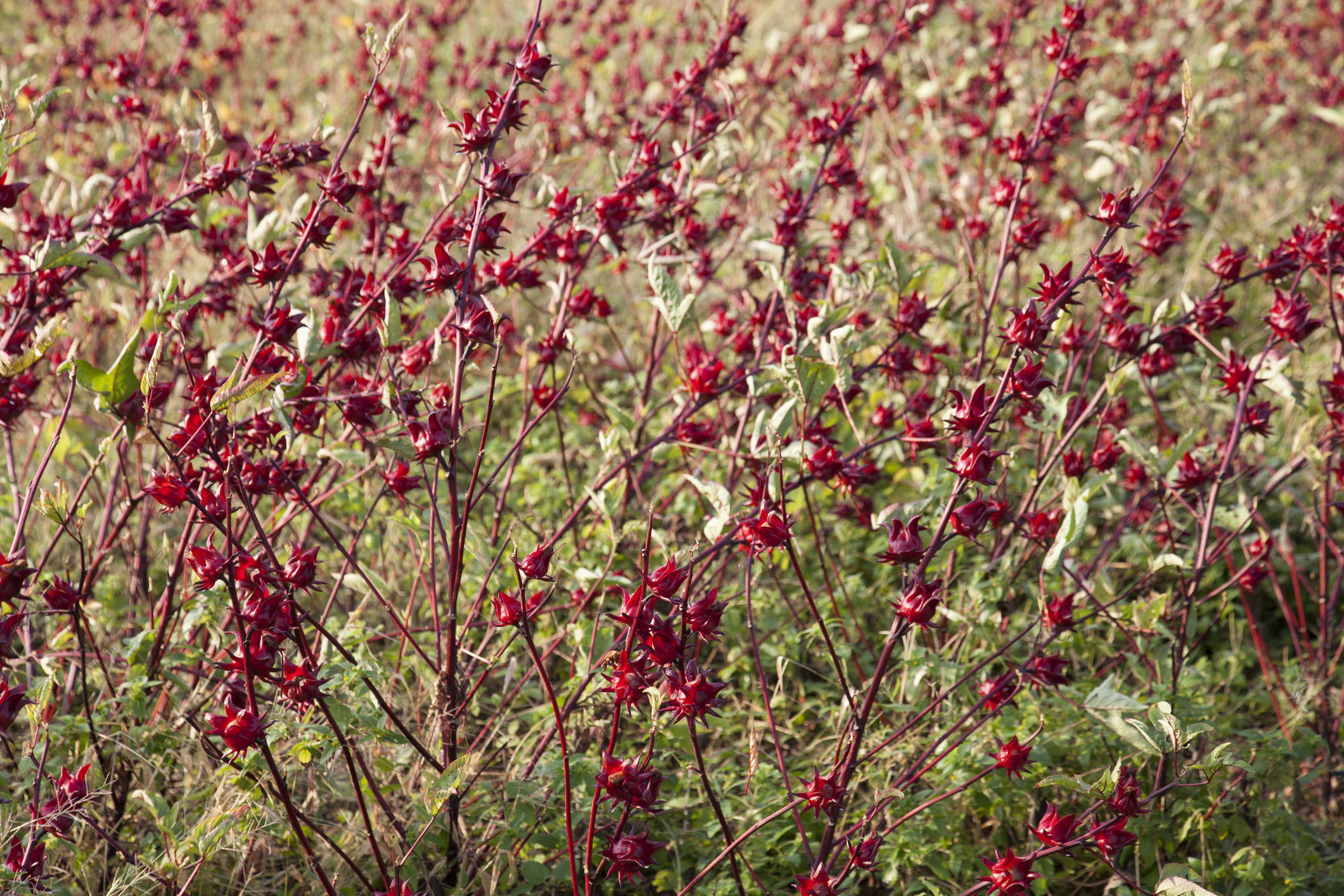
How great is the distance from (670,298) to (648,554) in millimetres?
689

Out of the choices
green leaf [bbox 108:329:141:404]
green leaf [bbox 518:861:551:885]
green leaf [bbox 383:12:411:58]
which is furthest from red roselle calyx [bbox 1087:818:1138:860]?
green leaf [bbox 383:12:411:58]

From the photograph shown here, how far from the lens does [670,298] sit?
179 cm

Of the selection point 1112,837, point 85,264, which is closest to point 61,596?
point 85,264

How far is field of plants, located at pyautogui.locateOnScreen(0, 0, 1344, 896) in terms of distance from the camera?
1.39m

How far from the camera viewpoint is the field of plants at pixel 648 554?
1.39 meters

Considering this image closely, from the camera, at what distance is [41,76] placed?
17.6 ft

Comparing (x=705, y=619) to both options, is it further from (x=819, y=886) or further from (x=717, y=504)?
(x=819, y=886)

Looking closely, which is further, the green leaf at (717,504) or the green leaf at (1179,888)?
the green leaf at (717,504)

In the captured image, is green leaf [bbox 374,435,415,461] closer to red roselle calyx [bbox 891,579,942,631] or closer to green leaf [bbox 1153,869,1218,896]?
red roselle calyx [bbox 891,579,942,631]

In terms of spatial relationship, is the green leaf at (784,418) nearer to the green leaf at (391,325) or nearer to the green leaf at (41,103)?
the green leaf at (391,325)

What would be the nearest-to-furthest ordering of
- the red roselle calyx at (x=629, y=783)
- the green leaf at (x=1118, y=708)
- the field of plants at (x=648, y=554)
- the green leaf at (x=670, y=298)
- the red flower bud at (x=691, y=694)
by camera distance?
1. the red flower bud at (x=691, y=694)
2. the red roselle calyx at (x=629, y=783)
3. the field of plants at (x=648, y=554)
4. the green leaf at (x=1118, y=708)
5. the green leaf at (x=670, y=298)

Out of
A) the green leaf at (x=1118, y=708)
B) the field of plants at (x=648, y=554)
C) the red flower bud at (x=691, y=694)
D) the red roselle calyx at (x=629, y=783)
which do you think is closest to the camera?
the red flower bud at (x=691, y=694)

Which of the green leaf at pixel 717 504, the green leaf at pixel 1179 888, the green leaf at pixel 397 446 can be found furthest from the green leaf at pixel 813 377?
the green leaf at pixel 1179 888

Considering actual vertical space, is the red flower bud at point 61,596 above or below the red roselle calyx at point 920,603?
above
